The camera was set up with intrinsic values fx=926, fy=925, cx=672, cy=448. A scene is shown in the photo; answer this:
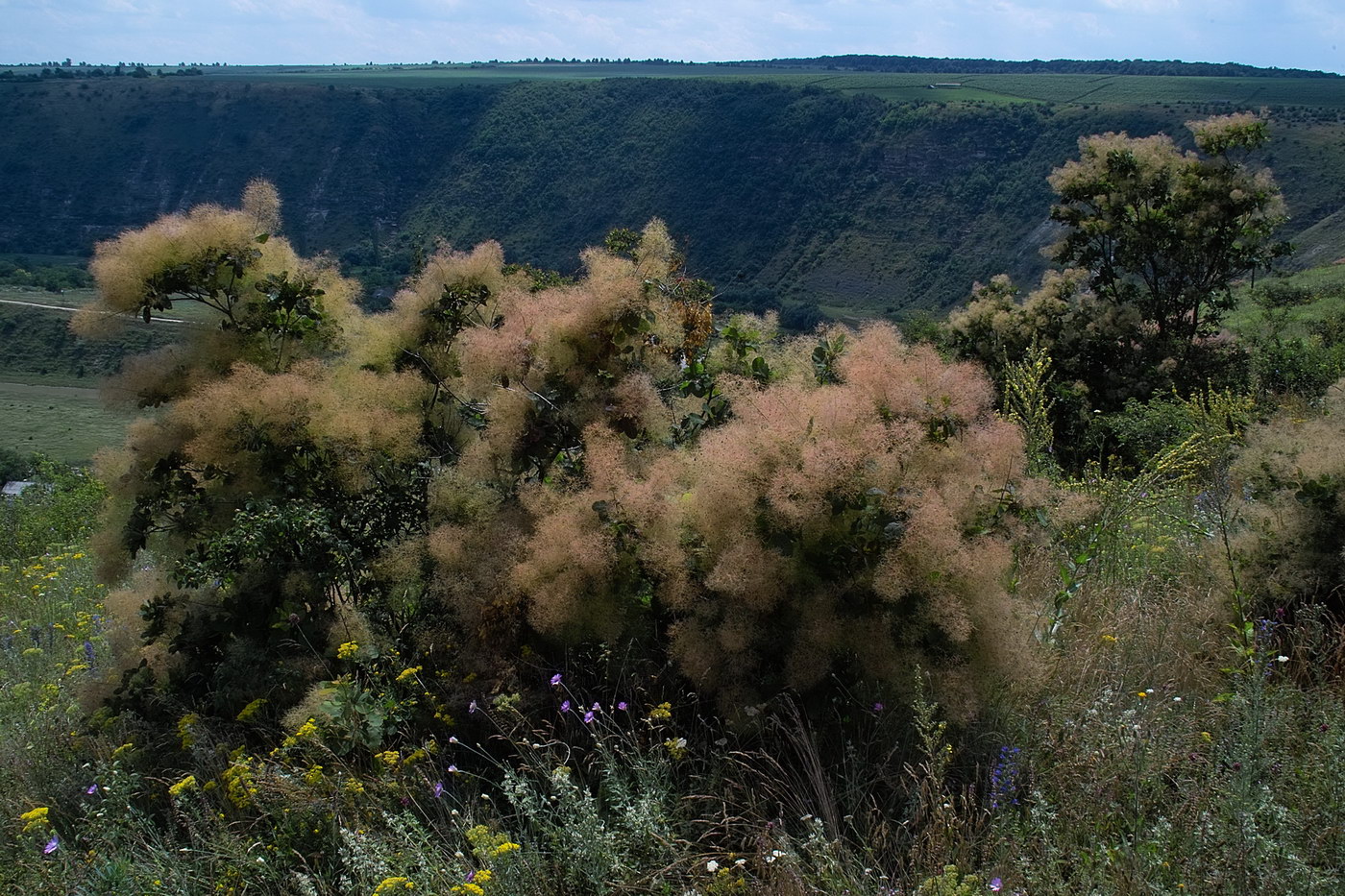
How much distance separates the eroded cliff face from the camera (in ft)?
250

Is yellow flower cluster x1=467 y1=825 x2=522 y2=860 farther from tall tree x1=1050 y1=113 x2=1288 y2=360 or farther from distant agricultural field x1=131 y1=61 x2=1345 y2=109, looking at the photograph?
distant agricultural field x1=131 y1=61 x2=1345 y2=109

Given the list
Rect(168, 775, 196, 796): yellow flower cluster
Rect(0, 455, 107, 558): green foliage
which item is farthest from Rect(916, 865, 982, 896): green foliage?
Rect(0, 455, 107, 558): green foliage

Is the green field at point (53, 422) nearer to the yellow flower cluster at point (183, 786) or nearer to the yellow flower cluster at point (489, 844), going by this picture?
the yellow flower cluster at point (183, 786)

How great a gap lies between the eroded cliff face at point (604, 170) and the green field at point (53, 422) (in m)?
28.4

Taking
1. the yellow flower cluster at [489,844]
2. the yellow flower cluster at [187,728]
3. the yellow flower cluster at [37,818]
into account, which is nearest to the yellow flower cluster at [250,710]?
the yellow flower cluster at [187,728]

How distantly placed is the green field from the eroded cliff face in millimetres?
28405

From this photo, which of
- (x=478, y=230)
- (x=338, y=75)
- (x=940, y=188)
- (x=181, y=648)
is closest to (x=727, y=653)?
(x=181, y=648)

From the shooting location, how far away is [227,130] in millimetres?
116000

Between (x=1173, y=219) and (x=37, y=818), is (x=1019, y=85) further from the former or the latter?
(x=37, y=818)

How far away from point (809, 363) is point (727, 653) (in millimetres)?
1376

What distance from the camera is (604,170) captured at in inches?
3944

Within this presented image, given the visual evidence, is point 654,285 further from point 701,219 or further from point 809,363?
point 701,219

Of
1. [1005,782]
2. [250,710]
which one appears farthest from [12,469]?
[1005,782]

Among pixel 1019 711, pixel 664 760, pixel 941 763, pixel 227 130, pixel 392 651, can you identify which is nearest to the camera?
pixel 941 763
